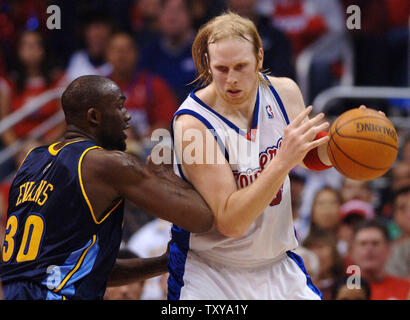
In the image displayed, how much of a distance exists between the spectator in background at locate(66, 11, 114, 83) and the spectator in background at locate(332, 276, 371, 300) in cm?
395

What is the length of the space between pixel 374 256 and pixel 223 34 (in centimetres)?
297

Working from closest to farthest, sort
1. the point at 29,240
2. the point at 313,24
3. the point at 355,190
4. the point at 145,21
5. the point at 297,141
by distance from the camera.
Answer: the point at 297,141 < the point at 29,240 < the point at 355,190 < the point at 313,24 < the point at 145,21

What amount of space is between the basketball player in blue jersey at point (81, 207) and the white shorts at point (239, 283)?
361mm

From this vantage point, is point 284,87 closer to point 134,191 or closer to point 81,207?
point 134,191

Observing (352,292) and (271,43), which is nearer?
(352,292)

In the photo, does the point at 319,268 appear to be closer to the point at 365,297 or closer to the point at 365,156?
the point at 365,297

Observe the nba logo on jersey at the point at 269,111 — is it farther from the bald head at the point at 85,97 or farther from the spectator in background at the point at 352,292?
the spectator in background at the point at 352,292

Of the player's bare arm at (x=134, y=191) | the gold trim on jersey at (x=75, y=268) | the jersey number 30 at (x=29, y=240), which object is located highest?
the player's bare arm at (x=134, y=191)

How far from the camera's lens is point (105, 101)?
3545 mm

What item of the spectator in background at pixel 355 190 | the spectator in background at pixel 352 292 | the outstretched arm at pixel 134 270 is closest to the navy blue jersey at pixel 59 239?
the outstretched arm at pixel 134 270

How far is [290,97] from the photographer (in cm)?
383

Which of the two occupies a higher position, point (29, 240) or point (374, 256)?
point (29, 240)

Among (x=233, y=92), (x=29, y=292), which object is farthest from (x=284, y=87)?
(x=29, y=292)

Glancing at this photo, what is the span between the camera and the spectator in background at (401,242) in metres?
5.99
